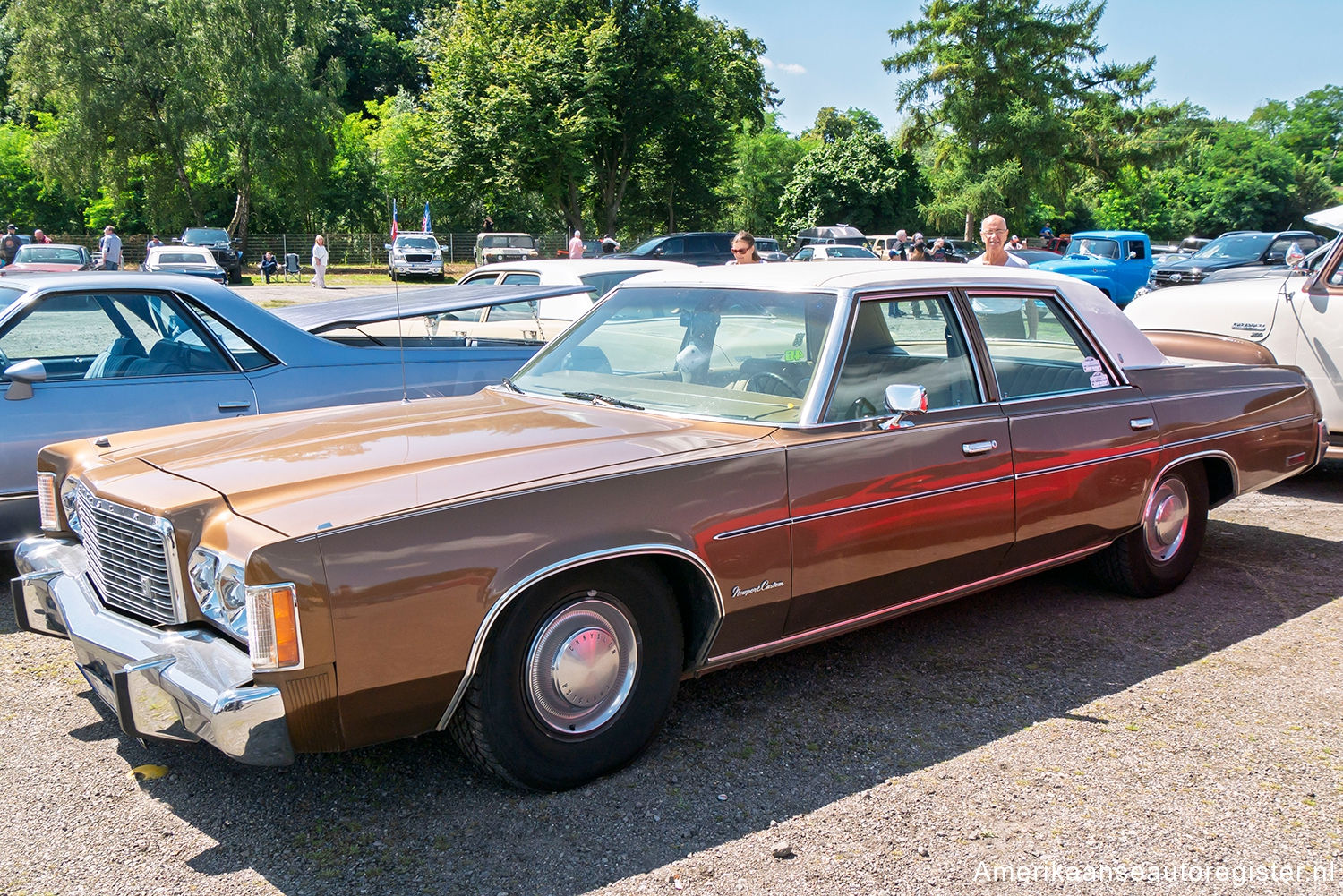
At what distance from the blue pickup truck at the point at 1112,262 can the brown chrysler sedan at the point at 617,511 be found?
18.3 m

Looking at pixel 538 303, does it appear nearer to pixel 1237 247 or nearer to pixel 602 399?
pixel 602 399

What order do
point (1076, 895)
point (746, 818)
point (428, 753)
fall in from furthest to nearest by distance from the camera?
point (428, 753)
point (746, 818)
point (1076, 895)

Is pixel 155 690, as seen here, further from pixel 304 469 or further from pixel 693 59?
pixel 693 59

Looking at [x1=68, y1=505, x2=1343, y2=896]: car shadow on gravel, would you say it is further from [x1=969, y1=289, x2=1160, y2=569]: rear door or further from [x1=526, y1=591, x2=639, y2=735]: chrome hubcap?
[x1=969, y1=289, x2=1160, y2=569]: rear door

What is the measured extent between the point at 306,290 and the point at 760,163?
5056 cm

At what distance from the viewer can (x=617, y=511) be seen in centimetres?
302

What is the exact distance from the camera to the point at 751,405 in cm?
372

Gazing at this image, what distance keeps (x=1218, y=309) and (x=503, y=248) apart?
3160cm

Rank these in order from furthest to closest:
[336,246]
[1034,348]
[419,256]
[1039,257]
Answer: [336,246] → [419,256] → [1039,257] → [1034,348]

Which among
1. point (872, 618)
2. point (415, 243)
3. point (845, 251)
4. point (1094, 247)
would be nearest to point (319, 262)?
point (415, 243)

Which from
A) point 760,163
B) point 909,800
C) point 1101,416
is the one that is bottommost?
point 909,800

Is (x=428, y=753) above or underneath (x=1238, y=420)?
underneath

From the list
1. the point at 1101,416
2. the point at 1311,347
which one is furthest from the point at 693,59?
the point at 1101,416

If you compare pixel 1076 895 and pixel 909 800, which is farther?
pixel 909 800
